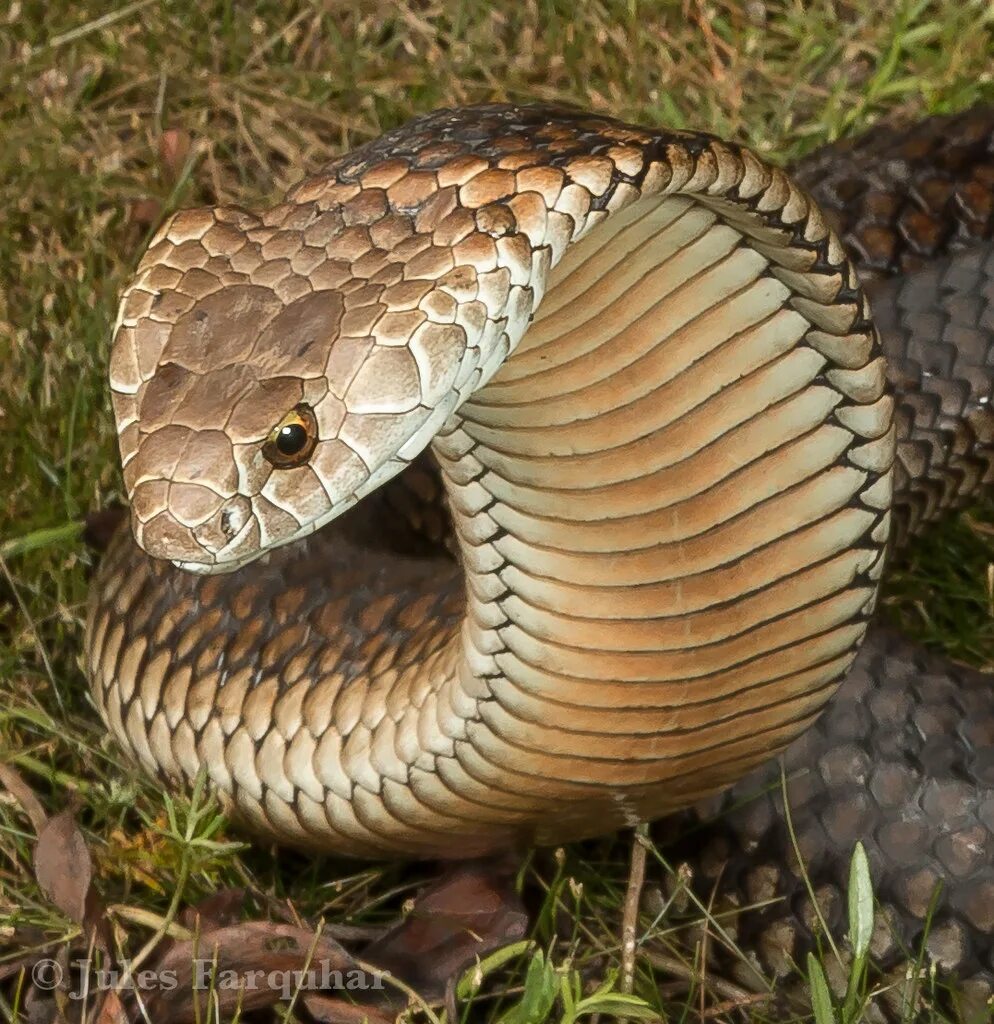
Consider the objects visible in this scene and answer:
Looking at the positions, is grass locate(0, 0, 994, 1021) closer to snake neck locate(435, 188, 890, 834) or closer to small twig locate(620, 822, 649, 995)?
small twig locate(620, 822, 649, 995)

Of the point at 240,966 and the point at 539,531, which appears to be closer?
the point at 539,531

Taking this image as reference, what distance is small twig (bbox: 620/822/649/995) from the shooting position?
2488 millimetres

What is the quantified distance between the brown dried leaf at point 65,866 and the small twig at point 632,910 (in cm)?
73

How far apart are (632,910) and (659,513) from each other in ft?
2.21

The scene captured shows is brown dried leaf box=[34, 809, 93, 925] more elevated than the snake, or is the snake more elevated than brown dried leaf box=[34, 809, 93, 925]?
the snake

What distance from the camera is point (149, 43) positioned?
416cm

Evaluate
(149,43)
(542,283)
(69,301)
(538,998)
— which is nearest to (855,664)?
(538,998)

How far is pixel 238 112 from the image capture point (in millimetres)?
4133

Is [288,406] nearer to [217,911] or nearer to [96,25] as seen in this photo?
[217,911]

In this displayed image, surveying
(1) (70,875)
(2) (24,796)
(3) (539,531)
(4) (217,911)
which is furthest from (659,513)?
(2) (24,796)

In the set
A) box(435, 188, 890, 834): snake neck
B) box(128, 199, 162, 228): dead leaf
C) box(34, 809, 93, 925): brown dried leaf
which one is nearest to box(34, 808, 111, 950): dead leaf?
box(34, 809, 93, 925): brown dried leaf

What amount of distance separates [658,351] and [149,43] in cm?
247

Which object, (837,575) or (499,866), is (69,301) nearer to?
(499,866)

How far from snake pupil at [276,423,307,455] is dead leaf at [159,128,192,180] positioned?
2.44 meters
